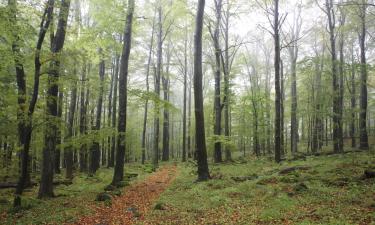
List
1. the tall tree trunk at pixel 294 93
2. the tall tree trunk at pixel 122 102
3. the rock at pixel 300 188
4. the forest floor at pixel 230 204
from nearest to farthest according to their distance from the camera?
the forest floor at pixel 230 204, the rock at pixel 300 188, the tall tree trunk at pixel 122 102, the tall tree trunk at pixel 294 93

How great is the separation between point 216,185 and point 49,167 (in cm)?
669

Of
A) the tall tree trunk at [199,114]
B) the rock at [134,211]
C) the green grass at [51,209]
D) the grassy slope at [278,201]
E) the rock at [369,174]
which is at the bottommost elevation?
the green grass at [51,209]

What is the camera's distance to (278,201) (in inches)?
302

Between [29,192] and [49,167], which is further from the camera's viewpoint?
[29,192]

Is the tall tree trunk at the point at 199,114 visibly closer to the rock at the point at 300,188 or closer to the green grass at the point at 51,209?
the rock at the point at 300,188

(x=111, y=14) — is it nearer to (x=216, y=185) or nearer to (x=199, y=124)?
(x=199, y=124)

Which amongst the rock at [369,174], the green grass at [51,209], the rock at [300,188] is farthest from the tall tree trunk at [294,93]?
the green grass at [51,209]

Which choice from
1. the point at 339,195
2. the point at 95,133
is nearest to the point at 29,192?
the point at 95,133

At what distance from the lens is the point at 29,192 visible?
12.4 metres

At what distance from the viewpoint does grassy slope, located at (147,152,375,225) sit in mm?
6297

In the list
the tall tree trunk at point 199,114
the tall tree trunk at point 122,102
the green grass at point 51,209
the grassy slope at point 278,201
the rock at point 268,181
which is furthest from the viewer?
the tall tree trunk at point 122,102

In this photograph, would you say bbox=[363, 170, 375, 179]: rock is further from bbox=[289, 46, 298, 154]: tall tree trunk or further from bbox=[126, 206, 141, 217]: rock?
bbox=[289, 46, 298, 154]: tall tree trunk

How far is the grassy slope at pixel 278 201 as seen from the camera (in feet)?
20.7

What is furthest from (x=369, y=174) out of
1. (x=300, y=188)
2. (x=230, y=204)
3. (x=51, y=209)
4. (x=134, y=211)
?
(x=51, y=209)
